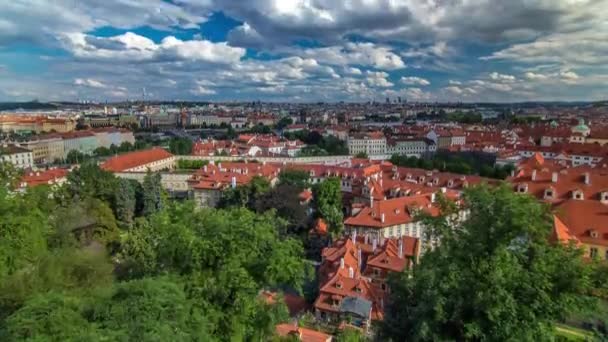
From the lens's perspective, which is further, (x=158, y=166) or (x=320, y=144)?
(x=320, y=144)

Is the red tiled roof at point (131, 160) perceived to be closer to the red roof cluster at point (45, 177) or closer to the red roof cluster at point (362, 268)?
the red roof cluster at point (45, 177)

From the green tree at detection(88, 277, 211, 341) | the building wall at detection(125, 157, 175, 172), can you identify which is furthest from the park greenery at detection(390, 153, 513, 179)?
the green tree at detection(88, 277, 211, 341)

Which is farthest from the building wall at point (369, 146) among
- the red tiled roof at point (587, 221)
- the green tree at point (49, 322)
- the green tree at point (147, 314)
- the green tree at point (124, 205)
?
the green tree at point (49, 322)

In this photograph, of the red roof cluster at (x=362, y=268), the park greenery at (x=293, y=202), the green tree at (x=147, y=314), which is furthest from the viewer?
the park greenery at (x=293, y=202)

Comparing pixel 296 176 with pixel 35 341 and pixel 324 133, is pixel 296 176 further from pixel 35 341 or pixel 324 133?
pixel 324 133

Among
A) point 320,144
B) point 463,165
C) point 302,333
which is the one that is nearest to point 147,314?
point 302,333

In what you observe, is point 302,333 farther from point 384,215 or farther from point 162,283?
point 384,215
